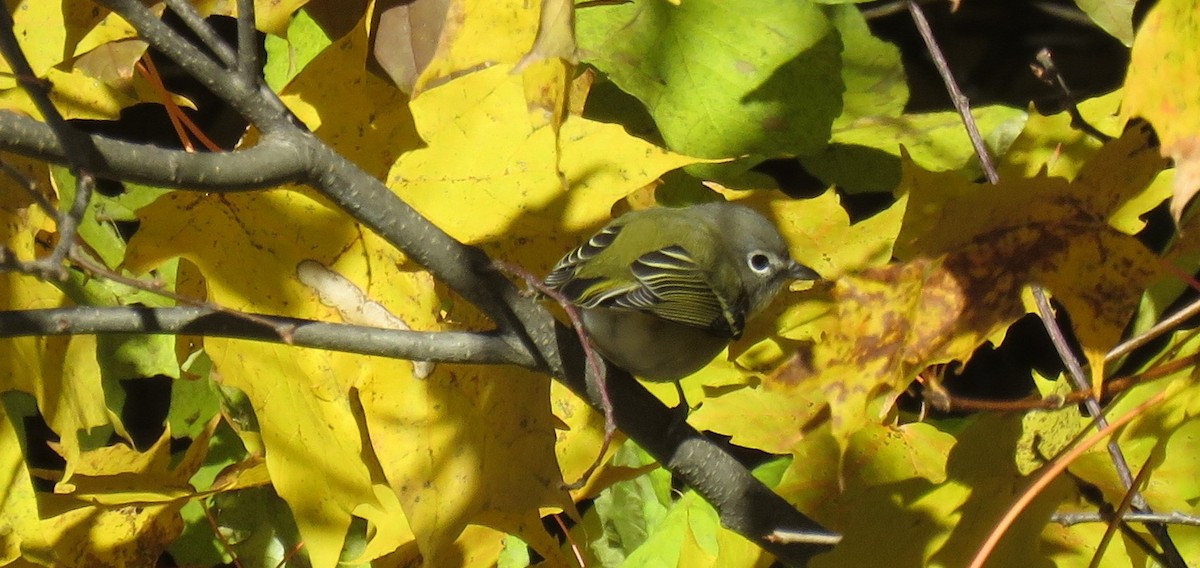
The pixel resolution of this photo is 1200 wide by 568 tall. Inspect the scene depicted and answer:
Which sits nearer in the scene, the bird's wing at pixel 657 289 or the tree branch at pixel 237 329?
the tree branch at pixel 237 329

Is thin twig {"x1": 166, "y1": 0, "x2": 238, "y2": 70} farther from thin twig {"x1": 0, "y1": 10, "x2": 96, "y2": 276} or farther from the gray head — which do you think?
the gray head

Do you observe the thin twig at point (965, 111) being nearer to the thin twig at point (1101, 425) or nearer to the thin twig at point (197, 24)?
the thin twig at point (1101, 425)

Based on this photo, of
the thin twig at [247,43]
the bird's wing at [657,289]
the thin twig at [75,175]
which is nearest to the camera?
the thin twig at [75,175]

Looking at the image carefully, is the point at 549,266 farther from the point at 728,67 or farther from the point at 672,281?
the point at 728,67

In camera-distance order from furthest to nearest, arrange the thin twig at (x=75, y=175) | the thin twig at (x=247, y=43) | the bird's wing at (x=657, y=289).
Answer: the bird's wing at (x=657, y=289)
the thin twig at (x=247, y=43)
the thin twig at (x=75, y=175)

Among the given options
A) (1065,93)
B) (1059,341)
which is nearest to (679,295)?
(1059,341)

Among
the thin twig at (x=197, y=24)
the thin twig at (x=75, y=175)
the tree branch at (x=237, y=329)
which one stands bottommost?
the tree branch at (x=237, y=329)

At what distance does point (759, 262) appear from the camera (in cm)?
118

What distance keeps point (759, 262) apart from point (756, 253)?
2 cm

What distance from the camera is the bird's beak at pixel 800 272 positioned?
1089 millimetres

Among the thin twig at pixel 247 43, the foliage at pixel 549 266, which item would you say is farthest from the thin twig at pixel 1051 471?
the thin twig at pixel 247 43

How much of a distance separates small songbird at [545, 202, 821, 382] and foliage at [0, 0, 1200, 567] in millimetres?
29

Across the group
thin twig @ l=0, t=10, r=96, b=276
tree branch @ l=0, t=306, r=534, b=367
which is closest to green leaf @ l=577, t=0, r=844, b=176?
tree branch @ l=0, t=306, r=534, b=367

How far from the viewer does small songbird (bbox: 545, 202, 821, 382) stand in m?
1.09
